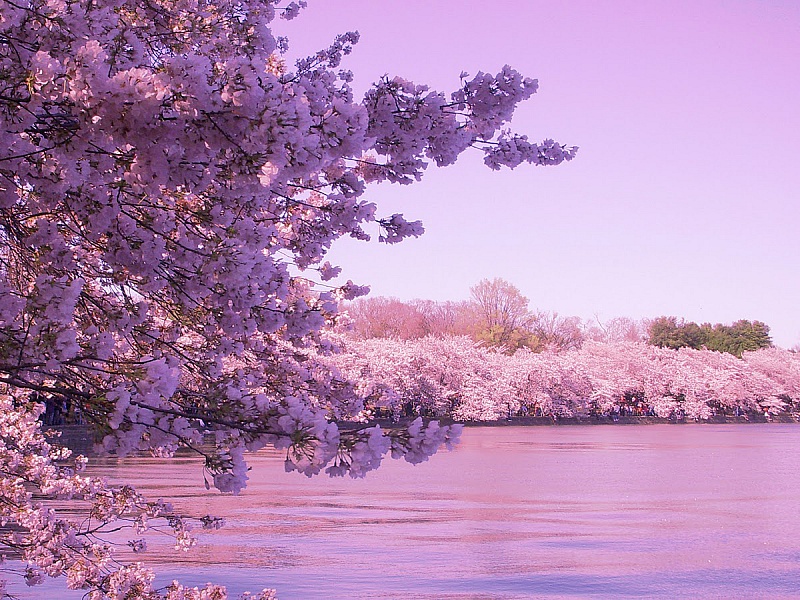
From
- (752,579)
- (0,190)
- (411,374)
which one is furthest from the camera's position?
(411,374)

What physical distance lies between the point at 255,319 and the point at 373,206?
1.32m

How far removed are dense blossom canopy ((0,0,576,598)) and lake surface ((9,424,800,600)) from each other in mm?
4957

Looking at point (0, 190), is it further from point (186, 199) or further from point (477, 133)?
point (477, 133)

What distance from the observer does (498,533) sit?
1474cm

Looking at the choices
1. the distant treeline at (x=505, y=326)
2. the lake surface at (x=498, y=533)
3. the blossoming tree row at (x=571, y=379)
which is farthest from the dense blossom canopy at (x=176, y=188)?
the distant treeline at (x=505, y=326)

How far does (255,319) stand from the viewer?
5.11 metres

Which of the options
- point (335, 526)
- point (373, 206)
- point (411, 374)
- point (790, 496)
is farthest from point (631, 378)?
point (373, 206)

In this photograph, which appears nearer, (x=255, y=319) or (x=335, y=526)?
(x=255, y=319)

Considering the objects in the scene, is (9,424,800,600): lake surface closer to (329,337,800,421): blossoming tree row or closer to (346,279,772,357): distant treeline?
(329,337,800,421): blossoming tree row

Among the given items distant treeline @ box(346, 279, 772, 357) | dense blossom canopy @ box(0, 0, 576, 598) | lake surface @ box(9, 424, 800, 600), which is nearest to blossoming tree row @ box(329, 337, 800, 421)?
distant treeline @ box(346, 279, 772, 357)

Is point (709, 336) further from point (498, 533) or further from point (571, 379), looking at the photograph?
point (498, 533)

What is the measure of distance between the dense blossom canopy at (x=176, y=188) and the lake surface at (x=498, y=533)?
4957 millimetres

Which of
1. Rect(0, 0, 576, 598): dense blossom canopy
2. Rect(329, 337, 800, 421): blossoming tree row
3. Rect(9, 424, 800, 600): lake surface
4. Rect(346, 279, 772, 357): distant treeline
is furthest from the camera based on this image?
Rect(346, 279, 772, 357): distant treeline

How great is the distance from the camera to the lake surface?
1103 centimetres
